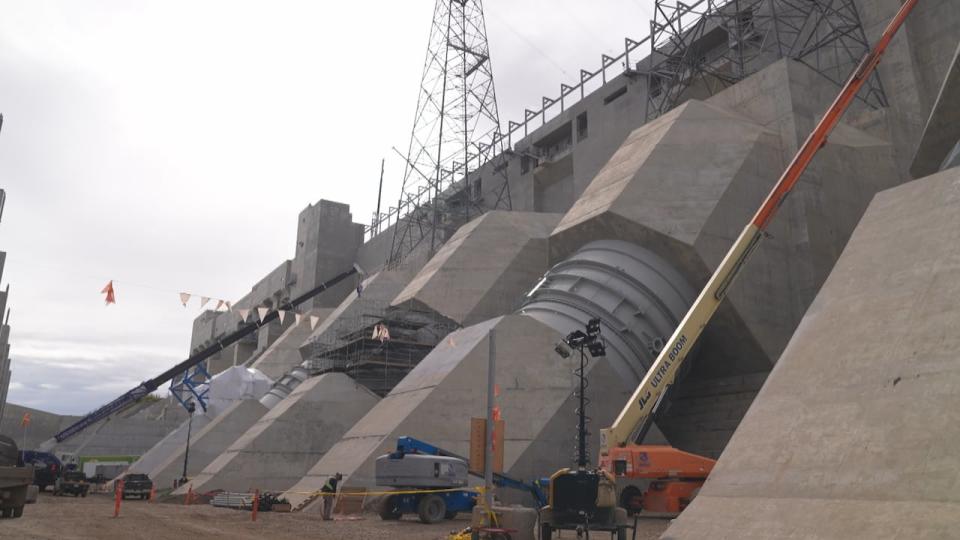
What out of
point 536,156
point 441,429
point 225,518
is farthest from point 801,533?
point 536,156

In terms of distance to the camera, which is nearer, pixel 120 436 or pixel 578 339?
pixel 578 339

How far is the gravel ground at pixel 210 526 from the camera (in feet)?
47.4

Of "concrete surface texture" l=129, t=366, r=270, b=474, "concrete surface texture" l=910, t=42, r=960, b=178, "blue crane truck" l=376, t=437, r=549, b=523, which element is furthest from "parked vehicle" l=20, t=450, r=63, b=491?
"concrete surface texture" l=910, t=42, r=960, b=178

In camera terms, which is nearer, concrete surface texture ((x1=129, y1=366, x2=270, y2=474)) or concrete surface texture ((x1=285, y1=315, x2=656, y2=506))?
concrete surface texture ((x1=285, y1=315, x2=656, y2=506))

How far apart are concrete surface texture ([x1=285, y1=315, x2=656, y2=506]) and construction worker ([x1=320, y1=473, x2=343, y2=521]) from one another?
1.46 feet

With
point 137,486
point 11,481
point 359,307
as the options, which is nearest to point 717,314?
point 11,481

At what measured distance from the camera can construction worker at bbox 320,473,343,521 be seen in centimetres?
1986

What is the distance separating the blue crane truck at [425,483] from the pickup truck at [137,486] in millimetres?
18455

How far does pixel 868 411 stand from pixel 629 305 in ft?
45.5

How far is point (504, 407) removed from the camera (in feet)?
72.5

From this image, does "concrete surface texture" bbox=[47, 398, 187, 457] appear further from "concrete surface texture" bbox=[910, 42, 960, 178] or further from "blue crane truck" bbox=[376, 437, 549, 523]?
"concrete surface texture" bbox=[910, 42, 960, 178]

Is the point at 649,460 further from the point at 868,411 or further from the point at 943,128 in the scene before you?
the point at 943,128

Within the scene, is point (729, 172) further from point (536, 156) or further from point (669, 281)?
point (536, 156)

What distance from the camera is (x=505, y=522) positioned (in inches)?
513
